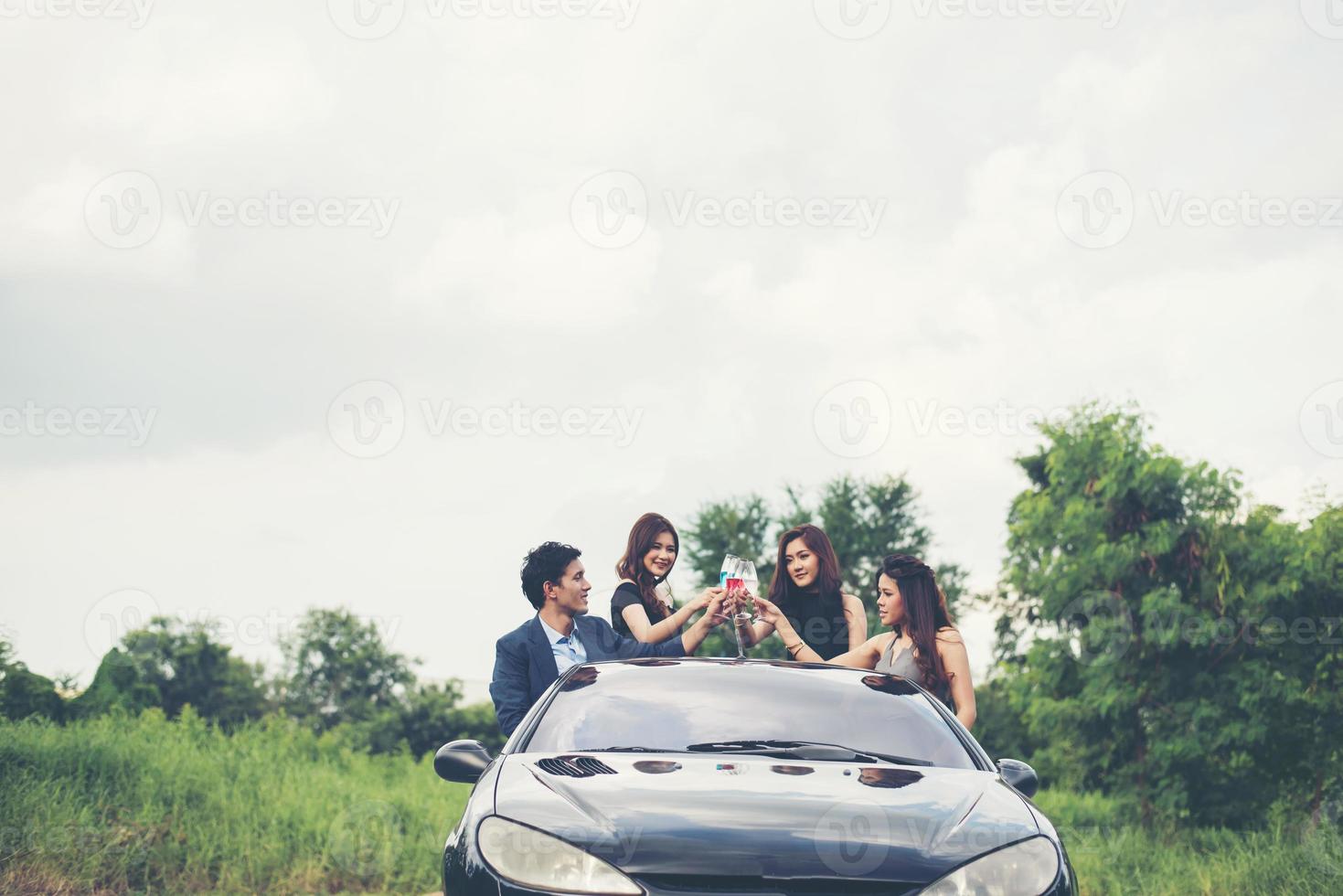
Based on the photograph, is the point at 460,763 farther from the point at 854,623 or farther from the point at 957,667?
the point at 854,623

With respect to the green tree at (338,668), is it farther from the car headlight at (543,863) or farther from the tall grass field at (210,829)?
the car headlight at (543,863)

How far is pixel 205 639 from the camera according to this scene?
58406 millimetres

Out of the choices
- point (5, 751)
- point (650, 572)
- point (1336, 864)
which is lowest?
point (1336, 864)

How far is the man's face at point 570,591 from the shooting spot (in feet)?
21.9

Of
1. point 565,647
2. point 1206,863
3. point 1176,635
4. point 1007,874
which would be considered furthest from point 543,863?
point 1176,635

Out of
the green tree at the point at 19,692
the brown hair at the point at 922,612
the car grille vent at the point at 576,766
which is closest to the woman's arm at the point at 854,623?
the brown hair at the point at 922,612

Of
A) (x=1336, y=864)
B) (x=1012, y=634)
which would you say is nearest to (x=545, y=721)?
(x=1336, y=864)

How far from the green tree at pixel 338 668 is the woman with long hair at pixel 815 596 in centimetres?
6165

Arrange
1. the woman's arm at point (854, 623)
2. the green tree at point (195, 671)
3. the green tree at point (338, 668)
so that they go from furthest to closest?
the green tree at point (338, 668) → the green tree at point (195, 671) → the woman's arm at point (854, 623)

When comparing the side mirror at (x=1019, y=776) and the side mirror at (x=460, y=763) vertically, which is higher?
the side mirror at (x=460, y=763)

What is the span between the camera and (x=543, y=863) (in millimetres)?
3688

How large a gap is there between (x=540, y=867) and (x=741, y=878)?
22.1 inches

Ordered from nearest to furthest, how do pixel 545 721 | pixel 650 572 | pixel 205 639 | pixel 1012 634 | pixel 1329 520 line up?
pixel 545 721
pixel 650 572
pixel 1329 520
pixel 1012 634
pixel 205 639

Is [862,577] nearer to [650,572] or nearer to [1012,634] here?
[1012,634]
